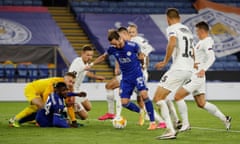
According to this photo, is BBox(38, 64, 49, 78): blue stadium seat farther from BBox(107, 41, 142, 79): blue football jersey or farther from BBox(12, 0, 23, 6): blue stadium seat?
BBox(107, 41, 142, 79): blue football jersey

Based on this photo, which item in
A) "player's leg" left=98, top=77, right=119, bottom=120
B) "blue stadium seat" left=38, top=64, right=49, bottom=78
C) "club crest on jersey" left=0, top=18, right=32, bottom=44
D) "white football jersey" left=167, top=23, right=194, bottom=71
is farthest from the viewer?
"club crest on jersey" left=0, top=18, right=32, bottom=44

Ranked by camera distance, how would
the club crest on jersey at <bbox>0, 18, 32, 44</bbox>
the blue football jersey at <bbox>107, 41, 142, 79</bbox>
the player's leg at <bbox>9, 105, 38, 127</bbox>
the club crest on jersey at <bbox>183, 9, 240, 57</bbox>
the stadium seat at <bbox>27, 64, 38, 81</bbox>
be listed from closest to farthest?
the blue football jersey at <bbox>107, 41, 142, 79</bbox>
the player's leg at <bbox>9, 105, 38, 127</bbox>
the stadium seat at <bbox>27, 64, 38, 81</bbox>
the club crest on jersey at <bbox>0, 18, 32, 44</bbox>
the club crest on jersey at <bbox>183, 9, 240, 57</bbox>

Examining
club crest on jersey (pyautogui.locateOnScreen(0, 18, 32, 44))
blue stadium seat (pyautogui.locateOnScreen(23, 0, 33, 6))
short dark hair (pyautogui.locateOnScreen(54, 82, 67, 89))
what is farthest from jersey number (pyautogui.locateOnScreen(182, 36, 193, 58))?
blue stadium seat (pyautogui.locateOnScreen(23, 0, 33, 6))

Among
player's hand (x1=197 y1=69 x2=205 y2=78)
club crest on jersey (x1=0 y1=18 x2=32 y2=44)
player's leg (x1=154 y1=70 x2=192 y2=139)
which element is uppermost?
club crest on jersey (x1=0 y1=18 x2=32 y2=44)

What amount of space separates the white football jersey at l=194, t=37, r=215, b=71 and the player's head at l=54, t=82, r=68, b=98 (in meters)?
2.49

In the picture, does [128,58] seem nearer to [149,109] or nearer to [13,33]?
[149,109]

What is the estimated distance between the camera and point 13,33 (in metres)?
31.9

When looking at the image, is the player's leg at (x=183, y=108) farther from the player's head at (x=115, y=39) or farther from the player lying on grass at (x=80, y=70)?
the player lying on grass at (x=80, y=70)

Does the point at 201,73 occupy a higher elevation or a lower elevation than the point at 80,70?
lower

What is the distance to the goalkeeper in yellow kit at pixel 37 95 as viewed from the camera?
14109 mm

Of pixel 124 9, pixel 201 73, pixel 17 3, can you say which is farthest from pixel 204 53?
pixel 17 3

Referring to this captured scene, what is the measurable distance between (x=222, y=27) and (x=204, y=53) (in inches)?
849

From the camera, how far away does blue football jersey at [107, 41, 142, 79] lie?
44.0 ft

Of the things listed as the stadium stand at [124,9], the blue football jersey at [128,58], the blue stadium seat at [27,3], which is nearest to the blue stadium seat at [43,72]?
the stadium stand at [124,9]
